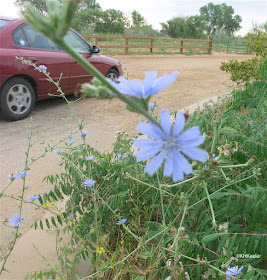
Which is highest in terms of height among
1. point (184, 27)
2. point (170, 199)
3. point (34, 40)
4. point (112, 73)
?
point (184, 27)

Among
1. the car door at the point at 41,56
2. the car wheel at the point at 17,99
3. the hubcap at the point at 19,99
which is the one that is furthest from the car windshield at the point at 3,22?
the hubcap at the point at 19,99

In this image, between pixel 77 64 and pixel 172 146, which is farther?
pixel 77 64

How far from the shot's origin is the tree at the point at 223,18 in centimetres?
6625

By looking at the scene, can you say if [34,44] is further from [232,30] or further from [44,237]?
[232,30]

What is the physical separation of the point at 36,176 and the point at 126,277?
6.56 feet

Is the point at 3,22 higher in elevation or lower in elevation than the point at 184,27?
lower

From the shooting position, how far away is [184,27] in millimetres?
45000

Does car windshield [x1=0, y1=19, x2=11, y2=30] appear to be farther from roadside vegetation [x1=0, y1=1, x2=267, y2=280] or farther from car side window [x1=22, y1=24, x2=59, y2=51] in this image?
roadside vegetation [x1=0, y1=1, x2=267, y2=280]

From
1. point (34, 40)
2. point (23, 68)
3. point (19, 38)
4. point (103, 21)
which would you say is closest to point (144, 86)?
point (23, 68)

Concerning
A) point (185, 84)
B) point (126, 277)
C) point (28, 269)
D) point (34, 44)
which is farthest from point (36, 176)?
point (185, 84)

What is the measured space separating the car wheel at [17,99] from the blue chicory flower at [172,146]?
4908 mm

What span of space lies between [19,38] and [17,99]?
3.46 feet

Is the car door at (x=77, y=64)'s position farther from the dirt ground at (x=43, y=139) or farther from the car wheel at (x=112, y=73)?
the dirt ground at (x=43, y=139)

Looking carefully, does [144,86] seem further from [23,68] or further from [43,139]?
[23,68]
